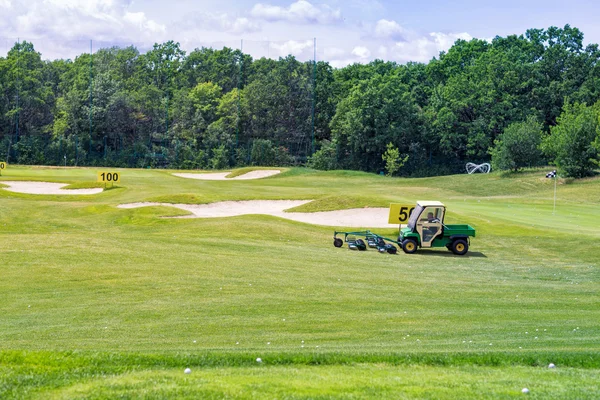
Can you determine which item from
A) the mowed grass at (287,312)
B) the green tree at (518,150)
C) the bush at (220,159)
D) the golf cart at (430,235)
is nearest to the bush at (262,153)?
the bush at (220,159)

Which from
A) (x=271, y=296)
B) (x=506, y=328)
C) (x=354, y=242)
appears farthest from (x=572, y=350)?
(x=354, y=242)

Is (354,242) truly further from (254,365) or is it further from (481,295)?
(254,365)

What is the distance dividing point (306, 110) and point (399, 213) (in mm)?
58829

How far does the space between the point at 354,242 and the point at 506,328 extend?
42.7ft

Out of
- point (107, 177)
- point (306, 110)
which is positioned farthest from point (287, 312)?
point (306, 110)

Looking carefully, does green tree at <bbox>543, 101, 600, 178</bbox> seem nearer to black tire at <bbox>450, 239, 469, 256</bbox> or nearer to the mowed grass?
the mowed grass

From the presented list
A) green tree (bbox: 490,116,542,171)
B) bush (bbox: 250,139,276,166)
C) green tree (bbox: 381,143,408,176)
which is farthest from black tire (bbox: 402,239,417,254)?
bush (bbox: 250,139,276,166)

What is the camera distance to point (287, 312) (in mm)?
13867

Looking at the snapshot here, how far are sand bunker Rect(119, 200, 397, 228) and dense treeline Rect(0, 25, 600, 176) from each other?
3870 centimetres

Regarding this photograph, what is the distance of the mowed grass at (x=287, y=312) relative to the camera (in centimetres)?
814

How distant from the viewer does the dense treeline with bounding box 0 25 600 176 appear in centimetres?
8150

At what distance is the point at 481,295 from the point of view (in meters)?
16.8

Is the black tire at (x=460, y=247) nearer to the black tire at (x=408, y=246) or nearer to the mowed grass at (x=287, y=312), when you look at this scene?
the mowed grass at (x=287, y=312)

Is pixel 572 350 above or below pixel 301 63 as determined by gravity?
below
